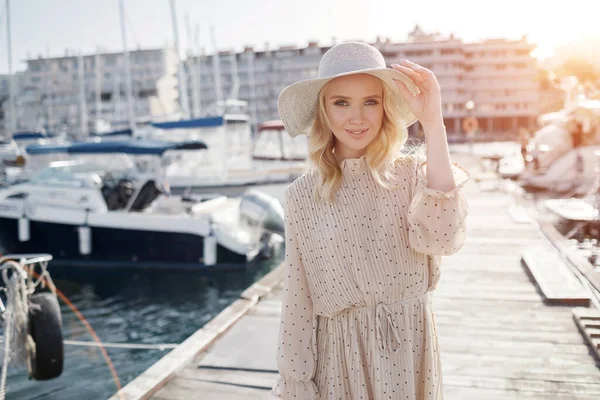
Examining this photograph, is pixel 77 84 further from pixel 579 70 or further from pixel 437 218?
pixel 437 218

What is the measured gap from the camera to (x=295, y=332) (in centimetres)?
181

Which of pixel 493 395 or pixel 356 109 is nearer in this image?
pixel 356 109

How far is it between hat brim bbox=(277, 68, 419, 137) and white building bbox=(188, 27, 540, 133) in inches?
2973

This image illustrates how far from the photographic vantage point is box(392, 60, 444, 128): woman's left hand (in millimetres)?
1546

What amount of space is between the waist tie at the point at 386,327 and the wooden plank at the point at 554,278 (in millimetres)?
4050

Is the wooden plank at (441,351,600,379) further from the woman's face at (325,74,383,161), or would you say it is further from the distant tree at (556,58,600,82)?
the distant tree at (556,58,600,82)

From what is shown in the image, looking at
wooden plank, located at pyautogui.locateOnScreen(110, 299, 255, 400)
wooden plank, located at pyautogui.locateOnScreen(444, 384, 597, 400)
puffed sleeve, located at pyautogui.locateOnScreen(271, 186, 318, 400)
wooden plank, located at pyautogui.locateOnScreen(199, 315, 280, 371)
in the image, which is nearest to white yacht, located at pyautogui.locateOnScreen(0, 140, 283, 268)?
wooden plank, located at pyautogui.locateOnScreen(110, 299, 255, 400)

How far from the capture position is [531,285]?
229 inches

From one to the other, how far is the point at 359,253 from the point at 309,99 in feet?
1.89

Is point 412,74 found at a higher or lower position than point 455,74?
lower

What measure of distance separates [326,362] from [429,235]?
1.96 feet

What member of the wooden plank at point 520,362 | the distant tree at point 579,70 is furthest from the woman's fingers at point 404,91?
the distant tree at point 579,70

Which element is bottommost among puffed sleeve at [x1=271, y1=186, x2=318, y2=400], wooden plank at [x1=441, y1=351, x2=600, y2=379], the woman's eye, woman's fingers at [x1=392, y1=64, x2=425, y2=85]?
wooden plank at [x1=441, y1=351, x2=600, y2=379]

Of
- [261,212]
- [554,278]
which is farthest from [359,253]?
[261,212]
